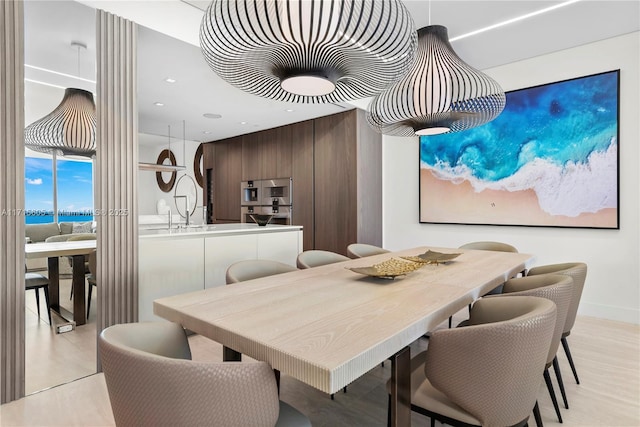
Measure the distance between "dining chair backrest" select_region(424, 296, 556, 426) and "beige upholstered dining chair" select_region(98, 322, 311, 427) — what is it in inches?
22.4

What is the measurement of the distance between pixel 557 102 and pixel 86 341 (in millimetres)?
4609

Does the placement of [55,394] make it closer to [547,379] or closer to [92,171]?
[92,171]

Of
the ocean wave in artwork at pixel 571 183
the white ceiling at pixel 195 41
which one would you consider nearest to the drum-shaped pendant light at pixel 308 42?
the white ceiling at pixel 195 41

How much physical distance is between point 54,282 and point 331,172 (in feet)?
10.8

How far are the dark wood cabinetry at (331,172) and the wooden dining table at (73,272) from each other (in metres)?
2.98

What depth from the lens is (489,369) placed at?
105 cm

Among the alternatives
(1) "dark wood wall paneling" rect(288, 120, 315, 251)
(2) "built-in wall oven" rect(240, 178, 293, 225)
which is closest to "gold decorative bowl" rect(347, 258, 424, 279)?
(1) "dark wood wall paneling" rect(288, 120, 315, 251)

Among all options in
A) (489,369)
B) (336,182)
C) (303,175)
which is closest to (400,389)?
(489,369)

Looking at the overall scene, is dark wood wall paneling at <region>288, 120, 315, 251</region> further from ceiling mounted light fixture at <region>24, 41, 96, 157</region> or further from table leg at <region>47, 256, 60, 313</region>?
Answer: table leg at <region>47, 256, 60, 313</region>

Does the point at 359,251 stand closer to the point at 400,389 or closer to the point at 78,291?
the point at 400,389

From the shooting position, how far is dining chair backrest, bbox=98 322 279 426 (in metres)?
0.80

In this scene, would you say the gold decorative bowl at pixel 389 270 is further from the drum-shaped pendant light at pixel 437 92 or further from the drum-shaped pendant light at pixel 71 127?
the drum-shaped pendant light at pixel 71 127

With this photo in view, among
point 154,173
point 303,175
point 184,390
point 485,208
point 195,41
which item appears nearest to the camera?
point 184,390

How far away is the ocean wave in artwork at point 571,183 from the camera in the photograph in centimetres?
328
